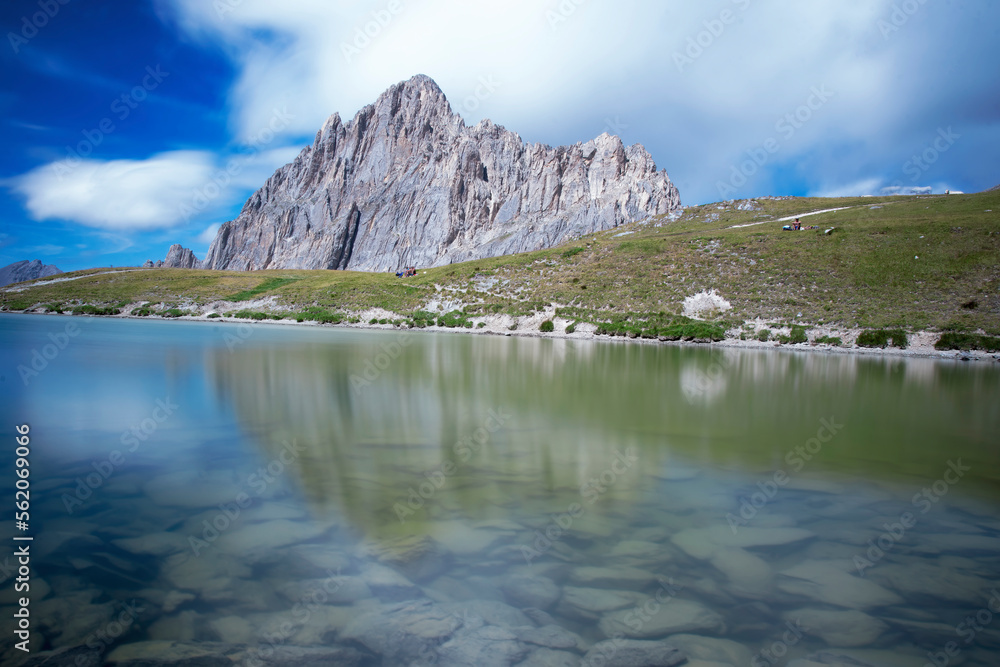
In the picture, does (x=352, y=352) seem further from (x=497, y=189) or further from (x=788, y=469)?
(x=497, y=189)

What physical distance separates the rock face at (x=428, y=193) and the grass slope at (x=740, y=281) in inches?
3410

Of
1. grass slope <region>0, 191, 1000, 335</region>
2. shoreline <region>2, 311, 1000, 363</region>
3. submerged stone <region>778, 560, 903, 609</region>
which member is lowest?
submerged stone <region>778, 560, 903, 609</region>

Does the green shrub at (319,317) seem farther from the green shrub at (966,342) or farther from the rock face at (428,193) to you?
the rock face at (428,193)

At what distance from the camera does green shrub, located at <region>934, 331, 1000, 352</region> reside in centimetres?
3260

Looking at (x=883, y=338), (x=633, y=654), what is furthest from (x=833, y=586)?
(x=883, y=338)

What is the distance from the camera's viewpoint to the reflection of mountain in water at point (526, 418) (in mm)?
7855

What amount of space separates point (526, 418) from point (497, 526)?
5918 mm

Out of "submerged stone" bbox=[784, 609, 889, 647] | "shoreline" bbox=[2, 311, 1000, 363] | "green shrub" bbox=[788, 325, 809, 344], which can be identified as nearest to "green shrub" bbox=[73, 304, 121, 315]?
"shoreline" bbox=[2, 311, 1000, 363]

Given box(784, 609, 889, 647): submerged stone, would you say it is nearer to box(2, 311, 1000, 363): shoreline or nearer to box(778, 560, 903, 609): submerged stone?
box(778, 560, 903, 609): submerged stone

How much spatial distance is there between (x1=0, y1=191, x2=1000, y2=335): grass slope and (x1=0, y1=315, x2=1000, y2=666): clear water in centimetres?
3229

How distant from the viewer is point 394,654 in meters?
3.99

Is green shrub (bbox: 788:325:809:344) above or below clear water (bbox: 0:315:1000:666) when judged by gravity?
above

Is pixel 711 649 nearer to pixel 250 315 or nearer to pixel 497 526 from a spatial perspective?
pixel 497 526

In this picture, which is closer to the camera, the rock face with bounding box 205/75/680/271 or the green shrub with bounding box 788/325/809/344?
the green shrub with bounding box 788/325/809/344
